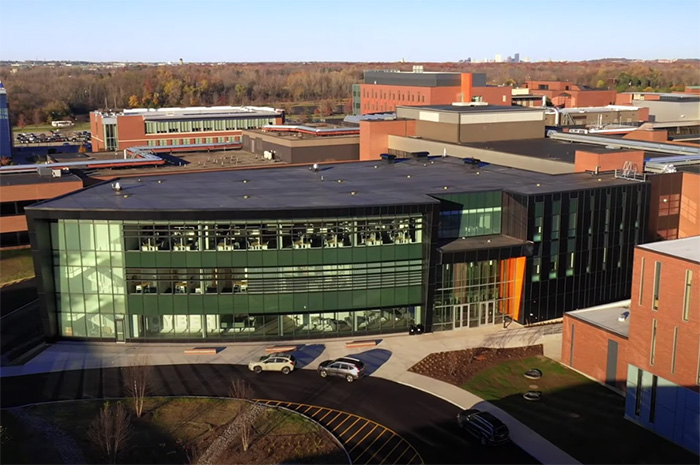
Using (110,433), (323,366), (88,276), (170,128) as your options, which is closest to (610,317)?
(323,366)

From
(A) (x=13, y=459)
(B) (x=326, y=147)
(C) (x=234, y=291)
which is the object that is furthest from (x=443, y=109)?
(A) (x=13, y=459)

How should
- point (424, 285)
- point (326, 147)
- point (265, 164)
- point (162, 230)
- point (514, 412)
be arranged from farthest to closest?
point (326, 147) < point (265, 164) < point (424, 285) < point (162, 230) < point (514, 412)

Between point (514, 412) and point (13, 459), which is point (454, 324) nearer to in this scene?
point (514, 412)

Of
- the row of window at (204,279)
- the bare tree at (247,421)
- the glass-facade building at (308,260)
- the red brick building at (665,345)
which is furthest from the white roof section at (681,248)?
the bare tree at (247,421)

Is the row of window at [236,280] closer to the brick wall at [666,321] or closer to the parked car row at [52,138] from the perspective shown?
→ the brick wall at [666,321]

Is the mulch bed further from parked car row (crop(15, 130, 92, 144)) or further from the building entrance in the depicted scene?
parked car row (crop(15, 130, 92, 144))

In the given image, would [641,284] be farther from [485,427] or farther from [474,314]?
[474,314]

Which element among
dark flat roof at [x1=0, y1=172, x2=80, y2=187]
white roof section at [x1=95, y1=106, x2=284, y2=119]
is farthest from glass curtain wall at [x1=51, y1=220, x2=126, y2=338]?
white roof section at [x1=95, y1=106, x2=284, y2=119]
